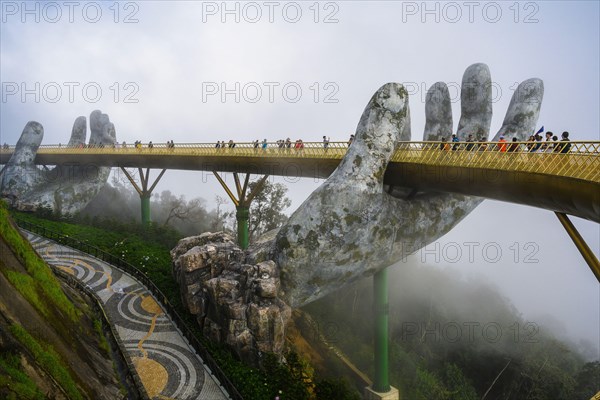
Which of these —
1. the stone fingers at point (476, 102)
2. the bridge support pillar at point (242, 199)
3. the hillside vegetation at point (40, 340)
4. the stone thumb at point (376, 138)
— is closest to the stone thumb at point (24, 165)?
the bridge support pillar at point (242, 199)

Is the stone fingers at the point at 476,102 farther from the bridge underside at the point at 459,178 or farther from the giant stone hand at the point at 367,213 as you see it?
the bridge underside at the point at 459,178

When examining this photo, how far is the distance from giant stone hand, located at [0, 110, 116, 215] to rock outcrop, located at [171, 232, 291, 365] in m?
27.2

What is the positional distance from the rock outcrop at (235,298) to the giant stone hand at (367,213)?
1605 mm

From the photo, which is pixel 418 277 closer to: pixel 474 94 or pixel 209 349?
pixel 474 94

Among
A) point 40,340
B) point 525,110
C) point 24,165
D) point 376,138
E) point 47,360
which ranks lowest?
point 47,360

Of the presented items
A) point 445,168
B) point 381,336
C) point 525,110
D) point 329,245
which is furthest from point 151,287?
point 525,110

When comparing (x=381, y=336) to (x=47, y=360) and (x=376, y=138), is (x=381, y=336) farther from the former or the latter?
(x=47, y=360)

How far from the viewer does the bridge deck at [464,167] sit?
12391 mm

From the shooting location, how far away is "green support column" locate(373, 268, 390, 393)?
909 inches

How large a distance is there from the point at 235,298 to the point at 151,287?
807 cm

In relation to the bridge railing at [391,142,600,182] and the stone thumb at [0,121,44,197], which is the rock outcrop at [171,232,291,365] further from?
the stone thumb at [0,121,44,197]

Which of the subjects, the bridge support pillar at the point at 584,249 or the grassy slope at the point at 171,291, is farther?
the grassy slope at the point at 171,291

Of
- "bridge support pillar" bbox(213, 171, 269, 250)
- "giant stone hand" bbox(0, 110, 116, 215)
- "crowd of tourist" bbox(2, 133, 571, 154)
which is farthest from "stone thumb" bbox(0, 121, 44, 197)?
"bridge support pillar" bbox(213, 171, 269, 250)

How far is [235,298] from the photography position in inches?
735
